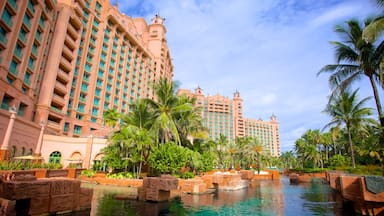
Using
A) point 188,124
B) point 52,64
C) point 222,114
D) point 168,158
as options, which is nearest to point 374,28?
point 168,158

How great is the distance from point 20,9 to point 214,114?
103817 mm

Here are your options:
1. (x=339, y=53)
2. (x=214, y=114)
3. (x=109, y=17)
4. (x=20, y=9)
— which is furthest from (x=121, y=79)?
(x=214, y=114)

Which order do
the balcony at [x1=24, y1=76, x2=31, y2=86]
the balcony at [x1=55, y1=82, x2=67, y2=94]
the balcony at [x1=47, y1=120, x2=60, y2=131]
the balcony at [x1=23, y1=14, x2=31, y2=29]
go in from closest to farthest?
1. the balcony at [x1=23, y1=14, x2=31, y2=29]
2. the balcony at [x1=24, y1=76, x2=31, y2=86]
3. the balcony at [x1=47, y1=120, x2=60, y2=131]
4. the balcony at [x1=55, y1=82, x2=67, y2=94]

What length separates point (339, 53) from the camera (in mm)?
14477

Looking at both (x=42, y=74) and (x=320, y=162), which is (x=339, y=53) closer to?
(x=42, y=74)

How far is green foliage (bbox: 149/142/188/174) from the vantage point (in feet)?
65.2

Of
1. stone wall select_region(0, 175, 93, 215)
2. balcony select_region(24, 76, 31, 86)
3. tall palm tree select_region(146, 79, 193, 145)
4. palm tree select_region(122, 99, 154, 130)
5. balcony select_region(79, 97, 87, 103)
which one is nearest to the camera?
stone wall select_region(0, 175, 93, 215)

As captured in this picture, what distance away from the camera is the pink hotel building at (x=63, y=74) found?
1046 inches

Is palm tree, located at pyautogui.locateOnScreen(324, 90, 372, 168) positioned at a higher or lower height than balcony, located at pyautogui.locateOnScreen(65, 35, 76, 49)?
lower

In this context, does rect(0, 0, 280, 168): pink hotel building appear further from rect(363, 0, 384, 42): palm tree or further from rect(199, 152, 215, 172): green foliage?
rect(363, 0, 384, 42): palm tree

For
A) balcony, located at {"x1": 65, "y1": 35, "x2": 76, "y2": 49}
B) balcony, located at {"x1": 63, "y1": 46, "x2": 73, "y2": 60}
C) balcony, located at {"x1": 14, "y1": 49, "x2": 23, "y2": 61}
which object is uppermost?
balcony, located at {"x1": 65, "y1": 35, "x2": 76, "y2": 49}

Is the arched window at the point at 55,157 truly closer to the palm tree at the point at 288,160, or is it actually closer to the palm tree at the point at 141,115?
the palm tree at the point at 141,115

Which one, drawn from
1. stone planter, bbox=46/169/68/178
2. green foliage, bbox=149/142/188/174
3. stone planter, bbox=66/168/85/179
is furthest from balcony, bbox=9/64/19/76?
green foliage, bbox=149/142/188/174

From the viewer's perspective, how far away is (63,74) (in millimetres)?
39562
